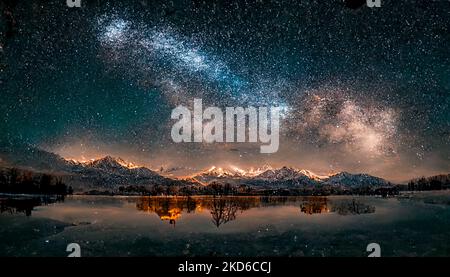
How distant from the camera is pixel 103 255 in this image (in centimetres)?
938

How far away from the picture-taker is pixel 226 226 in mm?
10594

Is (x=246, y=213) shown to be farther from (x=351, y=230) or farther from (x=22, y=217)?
(x=22, y=217)

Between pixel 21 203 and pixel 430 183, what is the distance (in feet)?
37.4

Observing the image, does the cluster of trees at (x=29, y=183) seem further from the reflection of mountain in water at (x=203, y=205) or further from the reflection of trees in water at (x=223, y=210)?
the reflection of trees in water at (x=223, y=210)

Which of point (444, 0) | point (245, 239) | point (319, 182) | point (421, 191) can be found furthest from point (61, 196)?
point (444, 0)

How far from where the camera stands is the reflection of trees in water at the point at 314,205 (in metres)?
11.1

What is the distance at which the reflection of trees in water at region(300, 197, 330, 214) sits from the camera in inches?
437

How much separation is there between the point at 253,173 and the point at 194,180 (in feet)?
5.86

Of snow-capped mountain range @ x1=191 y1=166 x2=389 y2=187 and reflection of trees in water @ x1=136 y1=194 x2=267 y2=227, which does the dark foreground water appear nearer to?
reflection of trees in water @ x1=136 y1=194 x2=267 y2=227

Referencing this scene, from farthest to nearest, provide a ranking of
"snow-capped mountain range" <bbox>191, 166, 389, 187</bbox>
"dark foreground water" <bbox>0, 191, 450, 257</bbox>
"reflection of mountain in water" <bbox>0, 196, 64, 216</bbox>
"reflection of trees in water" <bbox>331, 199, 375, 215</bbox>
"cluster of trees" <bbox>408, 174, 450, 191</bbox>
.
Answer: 1. "reflection of trees in water" <bbox>331, 199, 375, 215</bbox>
2. "snow-capped mountain range" <bbox>191, 166, 389, 187</bbox>
3. "cluster of trees" <bbox>408, 174, 450, 191</bbox>
4. "reflection of mountain in water" <bbox>0, 196, 64, 216</bbox>
5. "dark foreground water" <bbox>0, 191, 450, 257</bbox>

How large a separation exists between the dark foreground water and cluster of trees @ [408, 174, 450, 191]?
0.71ft

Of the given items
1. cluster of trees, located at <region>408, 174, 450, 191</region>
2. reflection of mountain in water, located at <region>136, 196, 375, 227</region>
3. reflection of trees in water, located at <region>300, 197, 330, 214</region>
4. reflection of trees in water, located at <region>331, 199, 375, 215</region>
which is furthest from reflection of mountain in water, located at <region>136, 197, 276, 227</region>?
cluster of trees, located at <region>408, 174, 450, 191</region>
